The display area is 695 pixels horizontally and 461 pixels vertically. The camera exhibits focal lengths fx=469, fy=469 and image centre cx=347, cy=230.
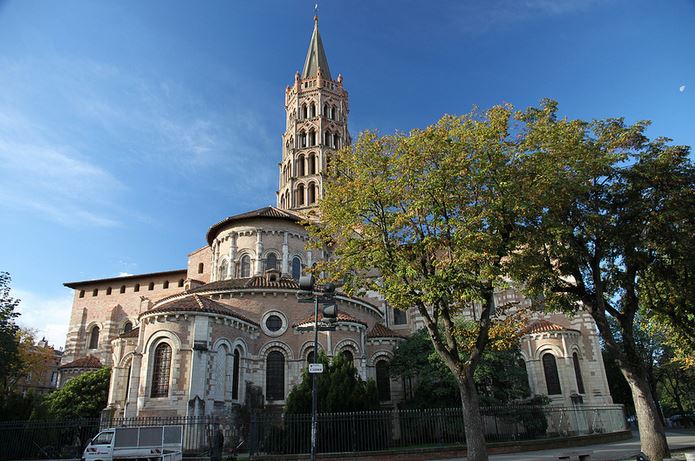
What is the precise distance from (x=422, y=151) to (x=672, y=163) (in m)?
8.70

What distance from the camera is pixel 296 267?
35.8 meters

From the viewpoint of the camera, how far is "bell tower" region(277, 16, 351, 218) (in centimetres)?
4969

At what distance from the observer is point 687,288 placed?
1767cm

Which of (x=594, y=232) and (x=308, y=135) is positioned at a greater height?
(x=308, y=135)

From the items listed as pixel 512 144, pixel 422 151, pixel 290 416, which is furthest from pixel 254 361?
pixel 512 144

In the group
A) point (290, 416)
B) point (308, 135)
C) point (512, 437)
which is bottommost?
point (512, 437)

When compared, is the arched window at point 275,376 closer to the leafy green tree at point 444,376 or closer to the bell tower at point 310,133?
the leafy green tree at point 444,376

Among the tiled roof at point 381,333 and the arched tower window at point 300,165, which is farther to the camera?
the arched tower window at point 300,165

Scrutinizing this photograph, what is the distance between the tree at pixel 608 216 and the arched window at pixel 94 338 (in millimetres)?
39576

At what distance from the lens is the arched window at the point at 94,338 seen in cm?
4253

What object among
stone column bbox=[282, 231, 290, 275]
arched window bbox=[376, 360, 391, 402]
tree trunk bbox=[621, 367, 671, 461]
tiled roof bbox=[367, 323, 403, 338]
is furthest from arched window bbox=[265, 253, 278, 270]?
tree trunk bbox=[621, 367, 671, 461]

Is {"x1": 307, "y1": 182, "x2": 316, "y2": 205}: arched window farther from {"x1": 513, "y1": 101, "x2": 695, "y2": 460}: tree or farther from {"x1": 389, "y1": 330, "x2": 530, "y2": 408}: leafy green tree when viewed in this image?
{"x1": 513, "y1": 101, "x2": 695, "y2": 460}: tree

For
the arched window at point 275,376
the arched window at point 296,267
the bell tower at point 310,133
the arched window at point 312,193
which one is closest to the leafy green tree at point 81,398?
the arched window at point 275,376

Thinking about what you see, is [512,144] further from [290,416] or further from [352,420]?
[290,416]
